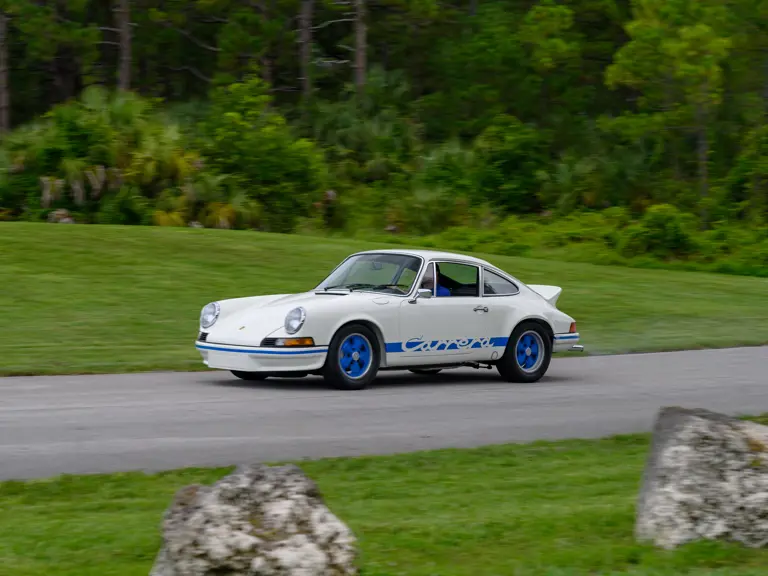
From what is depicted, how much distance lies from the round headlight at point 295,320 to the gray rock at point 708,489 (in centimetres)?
658

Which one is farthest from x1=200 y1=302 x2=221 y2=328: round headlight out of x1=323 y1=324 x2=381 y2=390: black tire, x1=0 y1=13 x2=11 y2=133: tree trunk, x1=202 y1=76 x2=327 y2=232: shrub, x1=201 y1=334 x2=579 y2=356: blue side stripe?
x1=0 y1=13 x2=11 y2=133: tree trunk

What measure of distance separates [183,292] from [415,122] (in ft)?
96.4

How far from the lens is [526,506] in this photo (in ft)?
23.1

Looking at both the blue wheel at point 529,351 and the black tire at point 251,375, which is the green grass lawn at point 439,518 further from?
the blue wheel at point 529,351

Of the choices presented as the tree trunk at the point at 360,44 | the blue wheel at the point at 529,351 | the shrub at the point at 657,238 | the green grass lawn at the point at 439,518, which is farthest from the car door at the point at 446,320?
the tree trunk at the point at 360,44

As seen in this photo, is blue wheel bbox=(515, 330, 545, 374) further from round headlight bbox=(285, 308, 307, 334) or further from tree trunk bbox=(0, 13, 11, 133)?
tree trunk bbox=(0, 13, 11, 133)

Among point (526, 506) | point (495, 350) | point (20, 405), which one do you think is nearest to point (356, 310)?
point (495, 350)

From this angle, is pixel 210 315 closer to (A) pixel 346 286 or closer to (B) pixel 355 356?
(A) pixel 346 286

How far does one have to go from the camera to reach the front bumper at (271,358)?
481 inches

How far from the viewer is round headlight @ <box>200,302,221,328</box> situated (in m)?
13.0

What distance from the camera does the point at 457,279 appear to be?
13.7 metres

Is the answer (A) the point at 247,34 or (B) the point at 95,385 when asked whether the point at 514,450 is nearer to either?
(B) the point at 95,385

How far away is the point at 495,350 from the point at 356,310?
75.6 inches

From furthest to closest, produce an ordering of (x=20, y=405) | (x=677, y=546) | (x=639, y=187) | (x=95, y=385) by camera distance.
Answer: (x=639, y=187)
(x=95, y=385)
(x=20, y=405)
(x=677, y=546)
